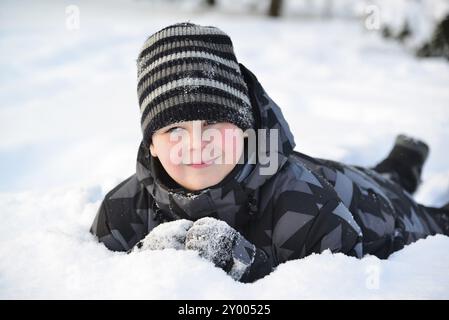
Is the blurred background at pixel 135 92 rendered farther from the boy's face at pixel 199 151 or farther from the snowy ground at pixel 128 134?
the boy's face at pixel 199 151

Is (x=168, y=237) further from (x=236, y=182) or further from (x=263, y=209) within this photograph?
(x=263, y=209)

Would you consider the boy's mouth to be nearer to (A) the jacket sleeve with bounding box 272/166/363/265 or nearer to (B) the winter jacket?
(B) the winter jacket

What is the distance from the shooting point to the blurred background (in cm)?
249

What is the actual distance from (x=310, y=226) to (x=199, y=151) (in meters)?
0.44

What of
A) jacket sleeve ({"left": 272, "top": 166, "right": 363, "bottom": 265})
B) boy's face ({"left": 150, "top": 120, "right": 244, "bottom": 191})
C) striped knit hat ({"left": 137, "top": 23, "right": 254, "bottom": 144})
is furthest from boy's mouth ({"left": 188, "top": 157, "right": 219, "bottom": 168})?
jacket sleeve ({"left": 272, "top": 166, "right": 363, "bottom": 265})

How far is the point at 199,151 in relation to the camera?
1309mm

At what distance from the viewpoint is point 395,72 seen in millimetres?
4887

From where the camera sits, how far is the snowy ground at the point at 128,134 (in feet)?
3.42

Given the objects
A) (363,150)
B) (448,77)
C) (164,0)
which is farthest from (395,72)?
(164,0)

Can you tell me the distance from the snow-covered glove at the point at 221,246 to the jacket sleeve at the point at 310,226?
0.24 meters

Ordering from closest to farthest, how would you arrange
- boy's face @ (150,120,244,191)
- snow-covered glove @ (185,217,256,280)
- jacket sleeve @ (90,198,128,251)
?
snow-covered glove @ (185,217,256,280), boy's face @ (150,120,244,191), jacket sleeve @ (90,198,128,251)

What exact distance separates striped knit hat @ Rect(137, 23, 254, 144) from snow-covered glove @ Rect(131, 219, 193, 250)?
33 centimetres

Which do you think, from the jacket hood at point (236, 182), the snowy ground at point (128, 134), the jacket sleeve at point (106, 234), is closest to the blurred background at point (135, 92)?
the snowy ground at point (128, 134)

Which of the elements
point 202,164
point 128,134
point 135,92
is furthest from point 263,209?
point 135,92
